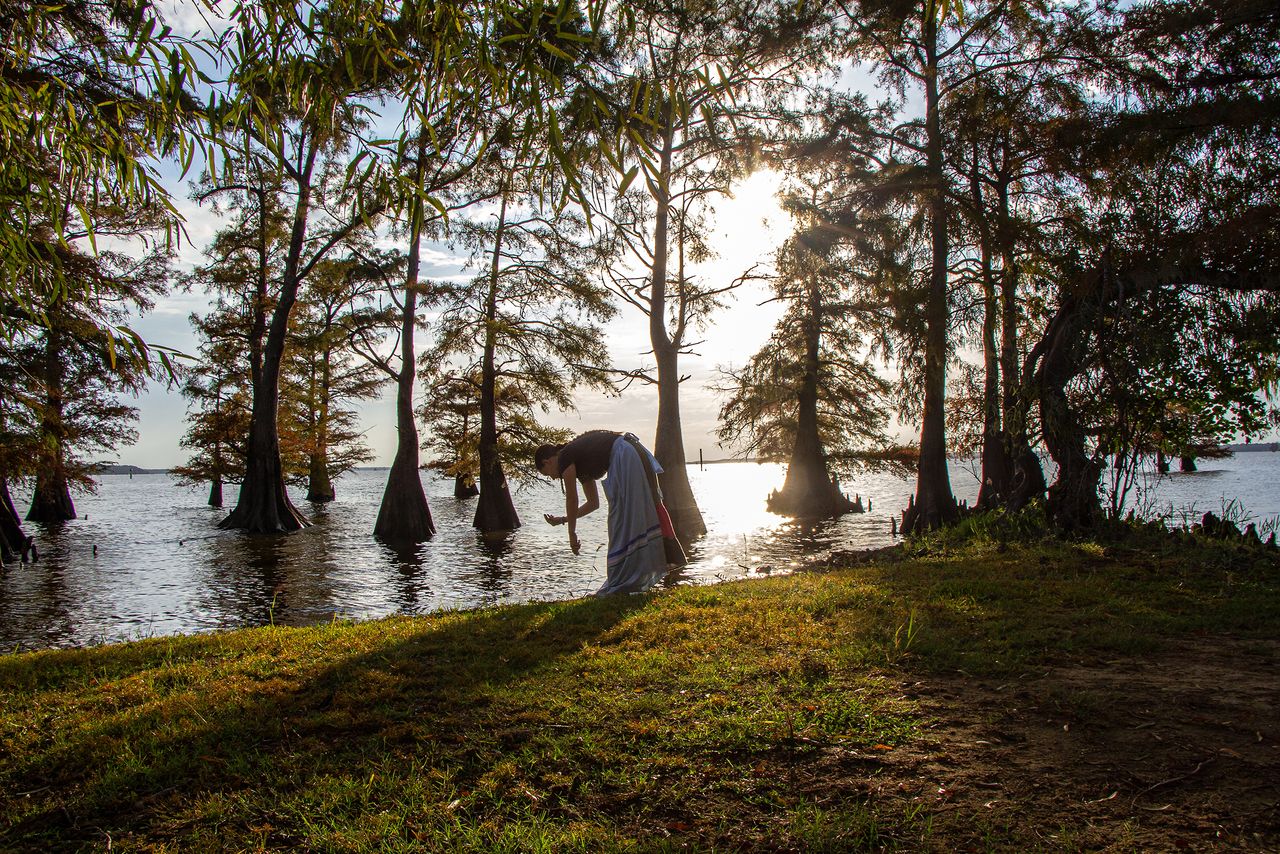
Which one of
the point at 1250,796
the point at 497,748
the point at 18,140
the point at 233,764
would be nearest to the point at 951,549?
the point at 1250,796

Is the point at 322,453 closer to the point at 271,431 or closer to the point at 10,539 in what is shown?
the point at 271,431

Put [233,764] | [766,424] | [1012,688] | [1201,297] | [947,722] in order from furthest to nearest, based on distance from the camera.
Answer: [766,424] → [1201,297] → [1012,688] → [947,722] → [233,764]

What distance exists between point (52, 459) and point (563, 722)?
2260cm

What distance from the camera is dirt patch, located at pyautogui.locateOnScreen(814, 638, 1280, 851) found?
246 centimetres

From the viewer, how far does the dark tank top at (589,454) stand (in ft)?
24.4

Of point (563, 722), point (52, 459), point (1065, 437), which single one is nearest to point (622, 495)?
point (563, 722)

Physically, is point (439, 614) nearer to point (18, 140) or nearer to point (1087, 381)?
point (18, 140)

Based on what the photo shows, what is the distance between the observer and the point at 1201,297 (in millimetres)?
8781

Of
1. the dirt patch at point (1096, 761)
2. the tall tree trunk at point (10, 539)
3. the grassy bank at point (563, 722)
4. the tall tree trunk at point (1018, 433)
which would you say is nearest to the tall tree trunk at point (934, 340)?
the tall tree trunk at point (1018, 433)

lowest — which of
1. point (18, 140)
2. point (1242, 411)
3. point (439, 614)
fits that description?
point (439, 614)

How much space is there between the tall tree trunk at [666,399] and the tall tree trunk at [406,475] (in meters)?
8.49

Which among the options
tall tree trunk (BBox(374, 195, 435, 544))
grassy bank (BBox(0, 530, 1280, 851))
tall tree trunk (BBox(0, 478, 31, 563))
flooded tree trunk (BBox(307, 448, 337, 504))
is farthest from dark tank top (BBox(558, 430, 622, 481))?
flooded tree trunk (BBox(307, 448, 337, 504))

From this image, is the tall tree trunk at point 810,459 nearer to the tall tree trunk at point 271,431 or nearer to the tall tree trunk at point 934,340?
the tall tree trunk at point 934,340

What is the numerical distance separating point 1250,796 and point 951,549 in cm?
781
